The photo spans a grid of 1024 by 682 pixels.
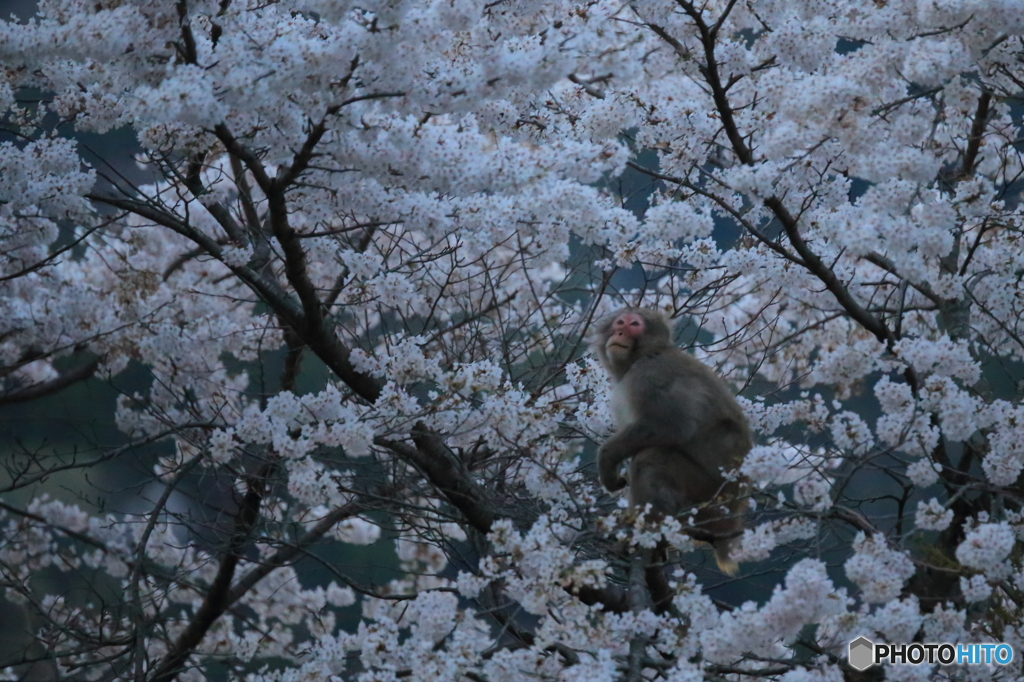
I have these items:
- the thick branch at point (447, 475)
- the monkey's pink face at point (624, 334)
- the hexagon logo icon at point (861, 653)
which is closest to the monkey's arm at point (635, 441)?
the monkey's pink face at point (624, 334)

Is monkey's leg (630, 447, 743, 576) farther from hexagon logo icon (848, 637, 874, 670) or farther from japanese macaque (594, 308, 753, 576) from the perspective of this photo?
hexagon logo icon (848, 637, 874, 670)

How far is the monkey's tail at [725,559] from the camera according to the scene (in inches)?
226

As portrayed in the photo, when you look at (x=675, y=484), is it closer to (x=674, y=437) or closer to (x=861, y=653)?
(x=674, y=437)

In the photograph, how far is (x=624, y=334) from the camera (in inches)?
227

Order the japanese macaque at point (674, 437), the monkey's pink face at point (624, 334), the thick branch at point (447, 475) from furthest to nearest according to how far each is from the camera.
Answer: the monkey's pink face at point (624, 334), the japanese macaque at point (674, 437), the thick branch at point (447, 475)

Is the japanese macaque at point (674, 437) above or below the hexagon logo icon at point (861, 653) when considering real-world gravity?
above

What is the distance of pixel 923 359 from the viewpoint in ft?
16.0

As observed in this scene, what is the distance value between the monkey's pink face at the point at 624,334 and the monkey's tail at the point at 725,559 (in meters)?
1.11

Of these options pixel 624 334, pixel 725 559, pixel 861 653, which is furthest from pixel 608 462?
pixel 861 653

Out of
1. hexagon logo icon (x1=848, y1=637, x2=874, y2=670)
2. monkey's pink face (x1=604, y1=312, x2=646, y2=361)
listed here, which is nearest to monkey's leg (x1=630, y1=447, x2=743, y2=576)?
monkey's pink face (x1=604, y1=312, x2=646, y2=361)

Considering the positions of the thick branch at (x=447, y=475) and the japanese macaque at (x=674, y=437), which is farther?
the japanese macaque at (x=674, y=437)

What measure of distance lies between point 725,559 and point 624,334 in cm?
139

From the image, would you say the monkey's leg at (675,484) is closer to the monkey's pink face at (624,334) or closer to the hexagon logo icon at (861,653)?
the monkey's pink face at (624,334)

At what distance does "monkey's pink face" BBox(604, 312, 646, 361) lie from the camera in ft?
18.7
